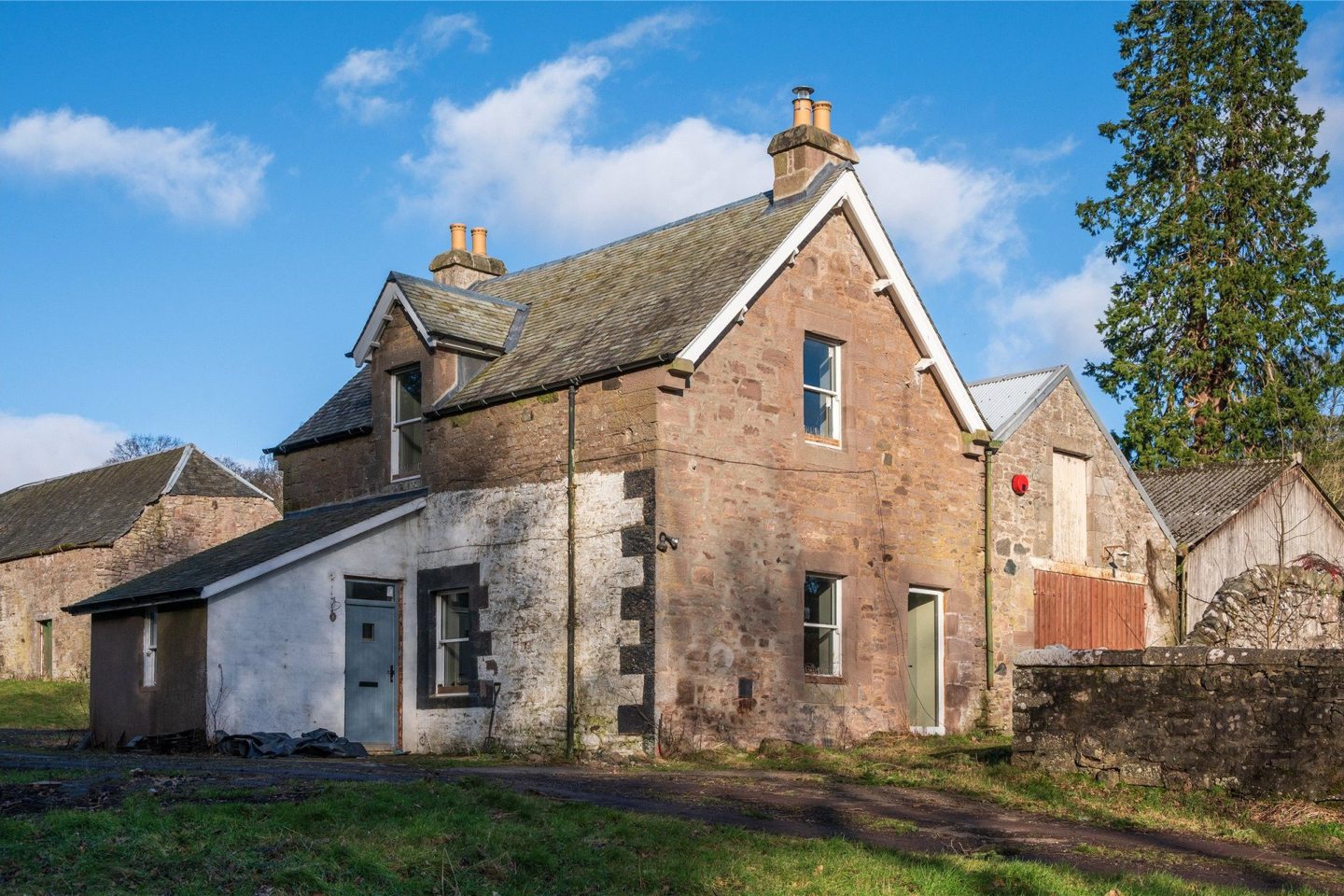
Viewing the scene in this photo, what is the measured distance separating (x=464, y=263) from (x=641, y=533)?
34.3 feet

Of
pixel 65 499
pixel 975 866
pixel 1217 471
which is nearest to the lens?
pixel 975 866

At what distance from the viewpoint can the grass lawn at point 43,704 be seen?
2934 cm

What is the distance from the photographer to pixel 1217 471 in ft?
91.1

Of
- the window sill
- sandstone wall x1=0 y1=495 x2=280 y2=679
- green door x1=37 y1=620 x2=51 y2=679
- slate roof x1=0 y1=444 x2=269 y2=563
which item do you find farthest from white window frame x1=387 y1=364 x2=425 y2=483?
green door x1=37 y1=620 x2=51 y2=679

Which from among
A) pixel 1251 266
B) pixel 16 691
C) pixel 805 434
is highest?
pixel 1251 266

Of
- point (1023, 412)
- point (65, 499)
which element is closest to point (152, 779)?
point (1023, 412)

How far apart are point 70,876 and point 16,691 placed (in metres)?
29.2

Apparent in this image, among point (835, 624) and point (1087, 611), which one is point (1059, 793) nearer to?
point (835, 624)

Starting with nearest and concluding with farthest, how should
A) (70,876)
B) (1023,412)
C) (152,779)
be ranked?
(70,876), (152,779), (1023,412)

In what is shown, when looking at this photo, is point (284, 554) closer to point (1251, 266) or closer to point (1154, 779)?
point (1154, 779)

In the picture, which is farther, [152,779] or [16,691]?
[16,691]

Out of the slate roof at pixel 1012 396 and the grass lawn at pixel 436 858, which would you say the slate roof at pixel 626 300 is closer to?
the slate roof at pixel 1012 396

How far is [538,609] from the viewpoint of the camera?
1844 cm

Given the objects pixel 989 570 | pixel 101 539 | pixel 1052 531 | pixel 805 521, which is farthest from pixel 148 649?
pixel 101 539
